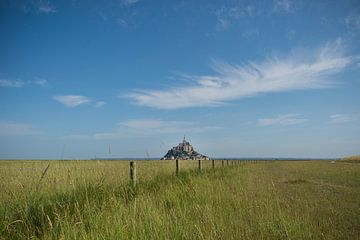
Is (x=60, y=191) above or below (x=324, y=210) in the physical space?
above

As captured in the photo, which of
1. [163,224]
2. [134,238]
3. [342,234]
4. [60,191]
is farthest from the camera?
[60,191]

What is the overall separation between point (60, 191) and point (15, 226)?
1.95 meters

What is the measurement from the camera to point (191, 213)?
6148 millimetres

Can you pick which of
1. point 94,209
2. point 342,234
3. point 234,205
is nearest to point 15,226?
point 94,209

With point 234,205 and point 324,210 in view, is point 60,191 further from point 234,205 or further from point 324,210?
point 324,210

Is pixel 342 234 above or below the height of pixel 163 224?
below

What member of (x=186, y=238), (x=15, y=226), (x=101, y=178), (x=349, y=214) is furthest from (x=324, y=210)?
(x=15, y=226)

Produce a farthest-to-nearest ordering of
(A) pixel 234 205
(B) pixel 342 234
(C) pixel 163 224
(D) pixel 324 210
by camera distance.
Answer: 1. (D) pixel 324 210
2. (A) pixel 234 205
3. (B) pixel 342 234
4. (C) pixel 163 224

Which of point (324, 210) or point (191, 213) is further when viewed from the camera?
point (324, 210)

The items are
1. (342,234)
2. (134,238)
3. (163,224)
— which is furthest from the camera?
(342,234)

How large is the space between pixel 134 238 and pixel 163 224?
0.73m

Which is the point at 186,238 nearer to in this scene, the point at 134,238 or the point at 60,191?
the point at 134,238

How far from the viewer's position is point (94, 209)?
5.57 meters

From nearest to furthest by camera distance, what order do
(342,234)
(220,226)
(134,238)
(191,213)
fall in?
1. (134,238)
2. (220,226)
3. (342,234)
4. (191,213)
